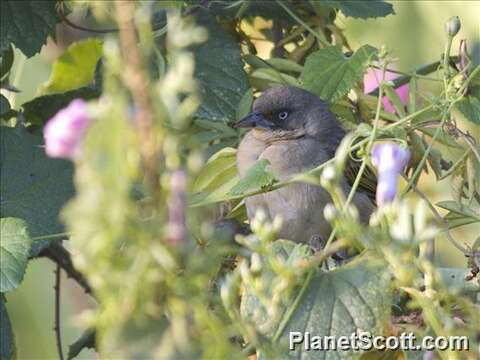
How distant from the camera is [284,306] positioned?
1630 mm

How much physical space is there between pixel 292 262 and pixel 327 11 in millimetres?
1515

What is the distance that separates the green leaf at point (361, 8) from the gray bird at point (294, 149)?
300 millimetres

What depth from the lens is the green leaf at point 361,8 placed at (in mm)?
2807

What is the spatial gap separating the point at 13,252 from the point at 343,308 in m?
0.80

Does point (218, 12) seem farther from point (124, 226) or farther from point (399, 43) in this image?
point (124, 226)

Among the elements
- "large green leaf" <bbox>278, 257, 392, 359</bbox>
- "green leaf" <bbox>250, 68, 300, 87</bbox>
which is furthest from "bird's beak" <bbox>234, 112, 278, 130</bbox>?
"large green leaf" <bbox>278, 257, 392, 359</bbox>

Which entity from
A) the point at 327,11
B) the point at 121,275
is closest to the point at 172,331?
the point at 121,275

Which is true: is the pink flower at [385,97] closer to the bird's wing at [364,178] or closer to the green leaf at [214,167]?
the bird's wing at [364,178]

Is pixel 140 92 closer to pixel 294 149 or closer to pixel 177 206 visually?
pixel 177 206

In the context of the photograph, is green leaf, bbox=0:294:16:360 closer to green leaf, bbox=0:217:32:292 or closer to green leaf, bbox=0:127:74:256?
green leaf, bbox=0:127:74:256

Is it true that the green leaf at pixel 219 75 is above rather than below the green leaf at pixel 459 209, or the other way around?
below

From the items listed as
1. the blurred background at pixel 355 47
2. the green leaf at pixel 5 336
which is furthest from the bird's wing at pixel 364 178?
the green leaf at pixel 5 336

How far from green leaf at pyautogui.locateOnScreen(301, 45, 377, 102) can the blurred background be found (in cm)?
81

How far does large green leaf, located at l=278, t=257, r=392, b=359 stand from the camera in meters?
1.62
